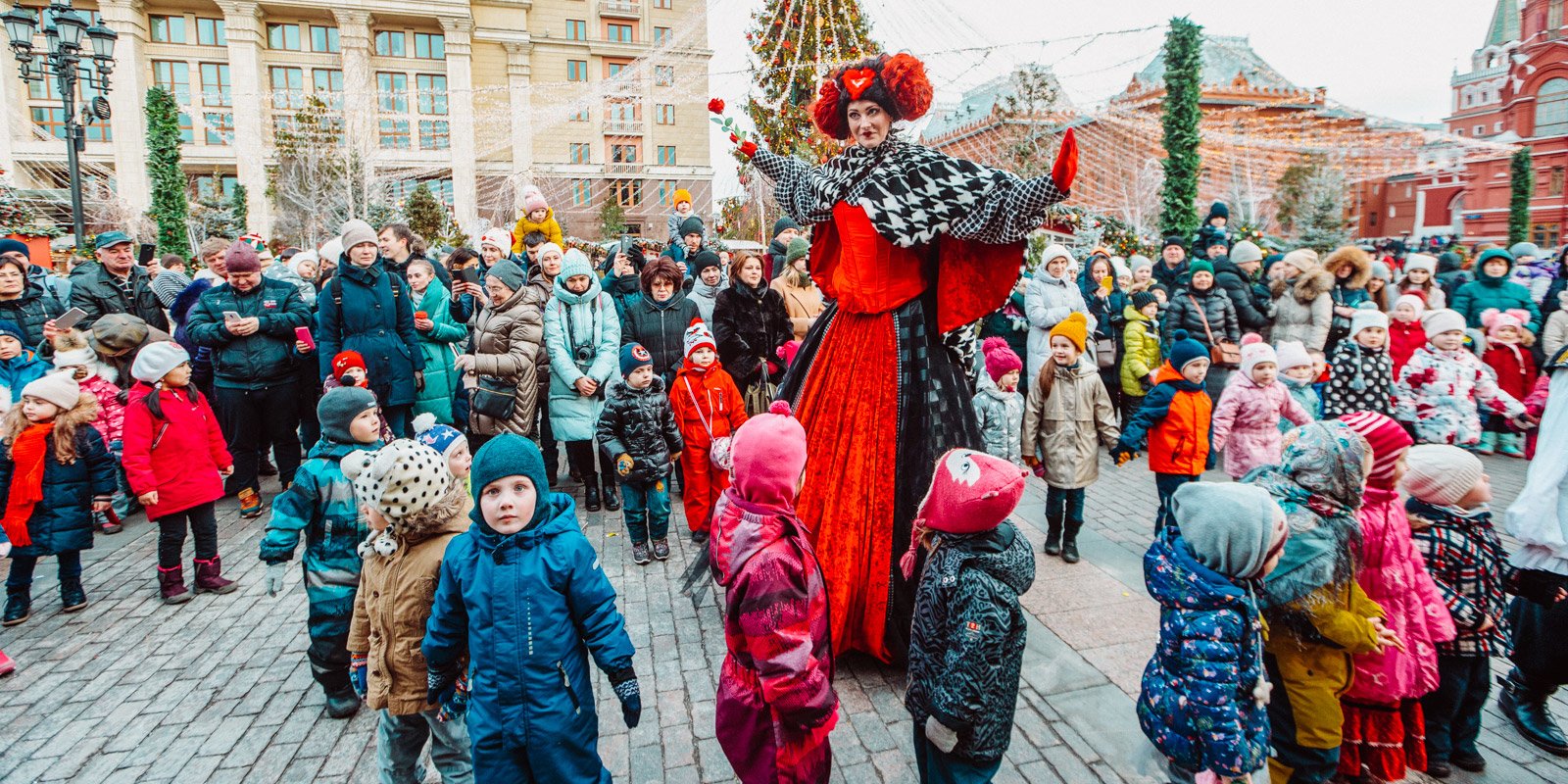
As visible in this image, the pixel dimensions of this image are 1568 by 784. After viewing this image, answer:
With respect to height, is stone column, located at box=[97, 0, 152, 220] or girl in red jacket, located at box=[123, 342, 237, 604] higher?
stone column, located at box=[97, 0, 152, 220]

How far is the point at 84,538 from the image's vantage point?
4.39m

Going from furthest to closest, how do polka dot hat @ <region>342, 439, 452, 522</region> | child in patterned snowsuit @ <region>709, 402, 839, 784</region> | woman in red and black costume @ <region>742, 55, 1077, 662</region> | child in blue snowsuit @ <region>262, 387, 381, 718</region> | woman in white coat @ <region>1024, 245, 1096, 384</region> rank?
woman in white coat @ <region>1024, 245, 1096, 384</region>
woman in red and black costume @ <region>742, 55, 1077, 662</region>
child in blue snowsuit @ <region>262, 387, 381, 718</region>
polka dot hat @ <region>342, 439, 452, 522</region>
child in patterned snowsuit @ <region>709, 402, 839, 784</region>

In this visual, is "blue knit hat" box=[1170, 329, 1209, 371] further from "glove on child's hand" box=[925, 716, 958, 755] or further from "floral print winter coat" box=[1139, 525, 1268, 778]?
"glove on child's hand" box=[925, 716, 958, 755]

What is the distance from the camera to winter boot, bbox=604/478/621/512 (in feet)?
20.4

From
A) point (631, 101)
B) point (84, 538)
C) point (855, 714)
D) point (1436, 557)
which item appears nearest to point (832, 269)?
point (855, 714)

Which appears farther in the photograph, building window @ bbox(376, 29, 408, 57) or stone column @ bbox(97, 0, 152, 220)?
building window @ bbox(376, 29, 408, 57)

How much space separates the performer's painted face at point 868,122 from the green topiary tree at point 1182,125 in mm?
12455

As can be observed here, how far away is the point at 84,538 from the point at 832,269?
4.48m

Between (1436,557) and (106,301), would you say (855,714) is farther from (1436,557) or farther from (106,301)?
(106,301)

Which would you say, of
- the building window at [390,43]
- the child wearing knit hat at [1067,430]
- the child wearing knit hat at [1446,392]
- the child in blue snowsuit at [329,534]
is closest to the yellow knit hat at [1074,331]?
the child wearing knit hat at [1067,430]

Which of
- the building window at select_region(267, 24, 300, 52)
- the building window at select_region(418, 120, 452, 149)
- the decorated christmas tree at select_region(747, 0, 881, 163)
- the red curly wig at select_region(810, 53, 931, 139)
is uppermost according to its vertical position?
the building window at select_region(267, 24, 300, 52)

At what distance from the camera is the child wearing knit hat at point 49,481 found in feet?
13.7

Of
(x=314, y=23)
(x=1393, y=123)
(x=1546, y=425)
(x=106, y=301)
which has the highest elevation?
(x=314, y=23)

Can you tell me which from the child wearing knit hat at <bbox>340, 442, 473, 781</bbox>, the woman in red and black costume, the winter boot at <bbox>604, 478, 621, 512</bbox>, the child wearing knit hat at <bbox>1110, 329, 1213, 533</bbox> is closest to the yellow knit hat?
the child wearing knit hat at <bbox>1110, 329, 1213, 533</bbox>
